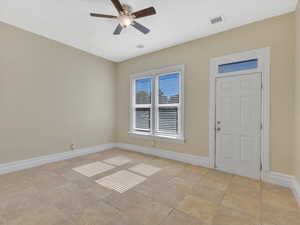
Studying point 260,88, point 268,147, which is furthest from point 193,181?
point 260,88

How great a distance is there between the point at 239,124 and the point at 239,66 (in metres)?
1.19

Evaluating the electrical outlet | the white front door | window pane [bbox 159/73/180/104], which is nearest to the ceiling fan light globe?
window pane [bbox 159/73/180/104]

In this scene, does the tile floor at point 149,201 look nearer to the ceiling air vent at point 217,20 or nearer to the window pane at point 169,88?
the window pane at point 169,88

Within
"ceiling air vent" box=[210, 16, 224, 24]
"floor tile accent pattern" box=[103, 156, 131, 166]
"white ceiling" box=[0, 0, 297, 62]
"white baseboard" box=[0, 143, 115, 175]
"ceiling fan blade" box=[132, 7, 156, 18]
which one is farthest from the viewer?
"floor tile accent pattern" box=[103, 156, 131, 166]

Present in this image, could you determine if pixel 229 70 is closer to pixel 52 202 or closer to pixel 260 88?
pixel 260 88

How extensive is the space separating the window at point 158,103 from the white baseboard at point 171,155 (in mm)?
431

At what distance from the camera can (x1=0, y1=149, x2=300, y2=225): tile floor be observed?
1.69m

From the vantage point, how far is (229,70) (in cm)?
302

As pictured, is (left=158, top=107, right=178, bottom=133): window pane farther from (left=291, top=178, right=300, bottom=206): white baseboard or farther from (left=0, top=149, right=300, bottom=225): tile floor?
(left=291, top=178, right=300, bottom=206): white baseboard

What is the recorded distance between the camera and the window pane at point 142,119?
448 centimetres

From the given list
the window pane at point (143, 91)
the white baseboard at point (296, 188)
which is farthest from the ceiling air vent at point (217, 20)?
the white baseboard at point (296, 188)

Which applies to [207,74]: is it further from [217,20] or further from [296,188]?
[296,188]

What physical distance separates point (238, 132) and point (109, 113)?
384 centimetres

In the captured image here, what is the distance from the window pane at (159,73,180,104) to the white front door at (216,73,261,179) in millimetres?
1074
